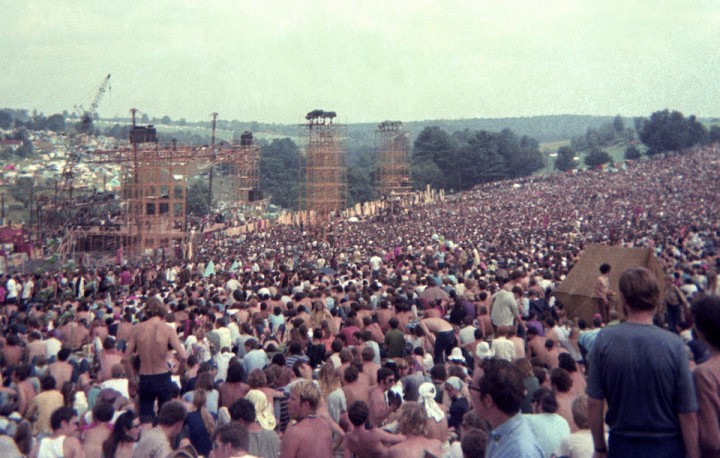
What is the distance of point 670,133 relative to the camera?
304ft

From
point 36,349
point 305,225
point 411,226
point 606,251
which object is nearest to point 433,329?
point 606,251

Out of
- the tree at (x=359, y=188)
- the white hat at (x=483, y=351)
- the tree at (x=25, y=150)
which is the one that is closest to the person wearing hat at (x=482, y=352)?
the white hat at (x=483, y=351)

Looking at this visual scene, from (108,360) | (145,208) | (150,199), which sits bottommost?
(145,208)

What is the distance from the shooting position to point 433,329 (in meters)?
10.9

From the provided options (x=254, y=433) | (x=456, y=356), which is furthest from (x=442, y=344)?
(x=254, y=433)

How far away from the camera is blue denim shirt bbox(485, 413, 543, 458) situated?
3.88 metres

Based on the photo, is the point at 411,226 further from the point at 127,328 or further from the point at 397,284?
the point at 127,328

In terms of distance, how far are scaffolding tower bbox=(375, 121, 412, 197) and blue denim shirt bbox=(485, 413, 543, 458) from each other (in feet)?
212

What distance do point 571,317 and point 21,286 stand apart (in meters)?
14.2

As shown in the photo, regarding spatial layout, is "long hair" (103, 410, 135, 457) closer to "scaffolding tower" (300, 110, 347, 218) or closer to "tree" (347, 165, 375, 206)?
"scaffolding tower" (300, 110, 347, 218)

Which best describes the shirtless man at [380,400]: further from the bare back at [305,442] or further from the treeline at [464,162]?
the treeline at [464,162]

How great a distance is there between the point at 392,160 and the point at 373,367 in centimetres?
6175

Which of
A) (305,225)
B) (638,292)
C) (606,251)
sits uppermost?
(638,292)

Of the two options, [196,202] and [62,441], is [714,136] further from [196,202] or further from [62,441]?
[62,441]
